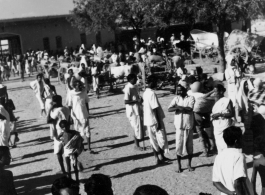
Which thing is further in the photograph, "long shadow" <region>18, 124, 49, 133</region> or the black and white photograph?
"long shadow" <region>18, 124, 49, 133</region>

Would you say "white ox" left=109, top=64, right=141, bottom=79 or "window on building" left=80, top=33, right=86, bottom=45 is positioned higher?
"window on building" left=80, top=33, right=86, bottom=45

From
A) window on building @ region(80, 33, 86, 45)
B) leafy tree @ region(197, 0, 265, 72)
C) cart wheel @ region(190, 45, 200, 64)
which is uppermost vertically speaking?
window on building @ region(80, 33, 86, 45)

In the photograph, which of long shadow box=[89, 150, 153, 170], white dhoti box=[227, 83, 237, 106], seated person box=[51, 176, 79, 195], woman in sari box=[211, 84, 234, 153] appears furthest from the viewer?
white dhoti box=[227, 83, 237, 106]

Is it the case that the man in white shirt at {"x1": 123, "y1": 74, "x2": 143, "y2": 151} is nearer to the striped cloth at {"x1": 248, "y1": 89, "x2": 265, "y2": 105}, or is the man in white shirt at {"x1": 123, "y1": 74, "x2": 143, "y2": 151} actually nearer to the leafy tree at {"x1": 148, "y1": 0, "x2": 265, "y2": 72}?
the striped cloth at {"x1": 248, "y1": 89, "x2": 265, "y2": 105}

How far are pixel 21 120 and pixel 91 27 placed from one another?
2192 cm

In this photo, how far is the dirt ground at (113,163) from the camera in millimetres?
7371

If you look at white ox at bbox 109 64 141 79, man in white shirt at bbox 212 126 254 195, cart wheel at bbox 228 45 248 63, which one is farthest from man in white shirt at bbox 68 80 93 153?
cart wheel at bbox 228 45 248 63

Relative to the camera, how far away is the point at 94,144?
33.4 ft

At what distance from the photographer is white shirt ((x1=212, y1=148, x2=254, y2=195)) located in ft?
14.1

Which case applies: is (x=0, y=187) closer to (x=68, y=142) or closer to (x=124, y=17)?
(x=68, y=142)

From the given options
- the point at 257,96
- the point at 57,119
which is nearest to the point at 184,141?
the point at 257,96

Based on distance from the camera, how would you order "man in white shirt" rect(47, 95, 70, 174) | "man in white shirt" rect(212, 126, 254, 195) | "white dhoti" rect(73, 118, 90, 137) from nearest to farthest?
"man in white shirt" rect(212, 126, 254, 195)
"man in white shirt" rect(47, 95, 70, 174)
"white dhoti" rect(73, 118, 90, 137)

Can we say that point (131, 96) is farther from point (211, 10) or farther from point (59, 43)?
point (59, 43)

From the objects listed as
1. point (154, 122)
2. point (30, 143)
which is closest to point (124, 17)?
point (30, 143)
